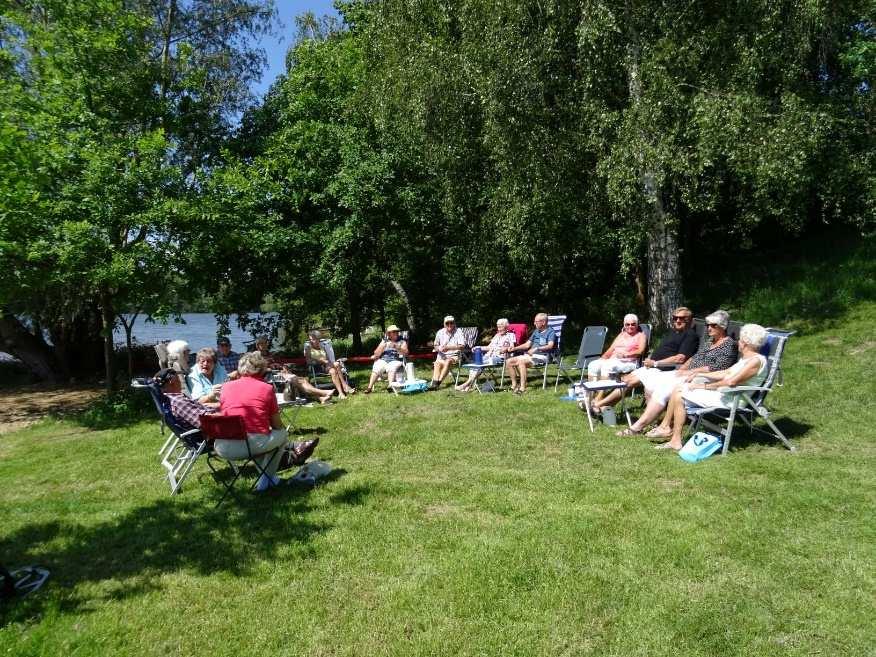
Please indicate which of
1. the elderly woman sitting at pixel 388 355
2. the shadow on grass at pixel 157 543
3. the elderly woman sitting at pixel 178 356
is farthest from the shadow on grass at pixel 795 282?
the elderly woman sitting at pixel 178 356

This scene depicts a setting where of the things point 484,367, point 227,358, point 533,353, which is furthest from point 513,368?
point 227,358

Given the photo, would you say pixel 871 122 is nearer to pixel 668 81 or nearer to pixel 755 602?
pixel 668 81

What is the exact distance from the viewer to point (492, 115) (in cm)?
996

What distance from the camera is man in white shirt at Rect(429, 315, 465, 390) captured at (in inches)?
363

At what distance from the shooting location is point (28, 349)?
1308cm

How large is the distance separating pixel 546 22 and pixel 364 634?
9.66 metres

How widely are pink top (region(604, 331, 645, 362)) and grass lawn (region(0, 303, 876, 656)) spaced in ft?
Result: 5.01

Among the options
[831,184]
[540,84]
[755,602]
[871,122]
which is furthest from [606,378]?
[871,122]

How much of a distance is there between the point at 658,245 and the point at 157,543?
337 inches

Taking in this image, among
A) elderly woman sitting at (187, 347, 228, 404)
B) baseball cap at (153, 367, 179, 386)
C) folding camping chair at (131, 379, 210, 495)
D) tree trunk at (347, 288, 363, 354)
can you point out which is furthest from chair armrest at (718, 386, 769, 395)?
tree trunk at (347, 288, 363, 354)

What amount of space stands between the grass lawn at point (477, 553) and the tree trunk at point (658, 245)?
437cm

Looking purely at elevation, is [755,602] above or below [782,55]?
below

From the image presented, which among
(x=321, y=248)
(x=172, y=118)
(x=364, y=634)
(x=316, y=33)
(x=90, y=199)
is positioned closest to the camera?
(x=364, y=634)

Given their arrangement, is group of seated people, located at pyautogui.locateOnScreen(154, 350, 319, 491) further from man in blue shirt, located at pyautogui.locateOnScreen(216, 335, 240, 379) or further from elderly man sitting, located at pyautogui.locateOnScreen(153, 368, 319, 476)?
man in blue shirt, located at pyautogui.locateOnScreen(216, 335, 240, 379)
